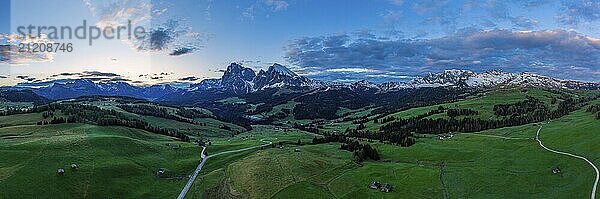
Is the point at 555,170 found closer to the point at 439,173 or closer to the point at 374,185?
the point at 439,173

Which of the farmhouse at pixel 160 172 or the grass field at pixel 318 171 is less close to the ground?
the grass field at pixel 318 171

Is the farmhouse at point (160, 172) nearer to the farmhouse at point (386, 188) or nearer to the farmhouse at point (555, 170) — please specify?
the farmhouse at point (386, 188)

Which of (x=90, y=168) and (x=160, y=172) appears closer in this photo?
(x=90, y=168)

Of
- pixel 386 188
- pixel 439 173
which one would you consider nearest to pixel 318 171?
pixel 386 188

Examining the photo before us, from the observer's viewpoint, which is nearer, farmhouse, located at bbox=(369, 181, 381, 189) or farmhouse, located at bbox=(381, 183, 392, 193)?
farmhouse, located at bbox=(381, 183, 392, 193)

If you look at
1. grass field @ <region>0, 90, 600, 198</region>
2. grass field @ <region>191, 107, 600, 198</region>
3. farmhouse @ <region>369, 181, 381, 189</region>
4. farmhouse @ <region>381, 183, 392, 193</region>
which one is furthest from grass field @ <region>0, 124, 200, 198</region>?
farmhouse @ <region>381, 183, 392, 193</region>

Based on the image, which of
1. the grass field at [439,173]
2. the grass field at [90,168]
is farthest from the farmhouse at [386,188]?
the grass field at [90,168]

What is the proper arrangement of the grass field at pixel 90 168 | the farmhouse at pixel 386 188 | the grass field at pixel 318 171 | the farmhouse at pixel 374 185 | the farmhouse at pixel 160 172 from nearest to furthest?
the grass field at pixel 318 171 → the farmhouse at pixel 386 188 → the farmhouse at pixel 374 185 → the grass field at pixel 90 168 → the farmhouse at pixel 160 172

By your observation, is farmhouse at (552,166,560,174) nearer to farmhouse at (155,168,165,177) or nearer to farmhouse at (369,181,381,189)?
farmhouse at (369,181,381,189)

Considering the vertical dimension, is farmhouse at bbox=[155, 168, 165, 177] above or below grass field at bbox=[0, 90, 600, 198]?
below

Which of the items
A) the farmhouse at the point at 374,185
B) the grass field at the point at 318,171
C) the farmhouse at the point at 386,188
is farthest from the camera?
the farmhouse at the point at 374,185

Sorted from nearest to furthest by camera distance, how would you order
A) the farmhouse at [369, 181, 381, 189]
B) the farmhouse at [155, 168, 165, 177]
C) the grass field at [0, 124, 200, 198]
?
1. the farmhouse at [369, 181, 381, 189]
2. the grass field at [0, 124, 200, 198]
3. the farmhouse at [155, 168, 165, 177]

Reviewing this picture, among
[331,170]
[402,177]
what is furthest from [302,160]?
[402,177]
